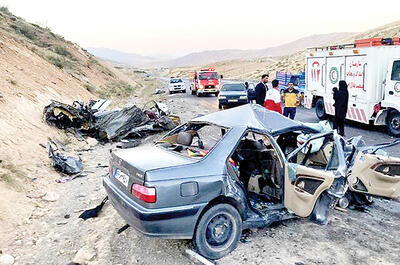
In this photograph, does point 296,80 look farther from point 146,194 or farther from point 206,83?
point 146,194

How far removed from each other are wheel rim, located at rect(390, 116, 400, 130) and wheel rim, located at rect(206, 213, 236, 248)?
336 inches

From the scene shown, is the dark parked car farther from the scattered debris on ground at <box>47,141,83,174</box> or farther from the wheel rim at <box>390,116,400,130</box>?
the scattered debris on ground at <box>47,141,83,174</box>

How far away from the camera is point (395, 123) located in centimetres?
1079

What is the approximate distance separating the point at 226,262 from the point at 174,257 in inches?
23.6

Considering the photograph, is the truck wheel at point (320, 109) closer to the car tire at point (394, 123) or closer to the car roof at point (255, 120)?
the car tire at point (394, 123)

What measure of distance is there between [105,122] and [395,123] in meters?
8.93

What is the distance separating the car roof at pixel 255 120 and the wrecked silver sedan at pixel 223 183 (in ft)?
0.04

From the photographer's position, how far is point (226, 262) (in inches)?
161

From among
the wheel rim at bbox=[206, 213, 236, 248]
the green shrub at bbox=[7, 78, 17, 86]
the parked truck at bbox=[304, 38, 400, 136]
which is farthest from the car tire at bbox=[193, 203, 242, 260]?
the green shrub at bbox=[7, 78, 17, 86]

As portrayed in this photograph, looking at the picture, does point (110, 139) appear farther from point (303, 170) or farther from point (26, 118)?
point (303, 170)

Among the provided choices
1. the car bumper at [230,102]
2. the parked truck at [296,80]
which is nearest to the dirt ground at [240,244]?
the car bumper at [230,102]

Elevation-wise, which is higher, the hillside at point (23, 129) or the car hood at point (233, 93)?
the hillside at point (23, 129)

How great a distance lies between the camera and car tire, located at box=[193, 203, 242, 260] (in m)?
4.01

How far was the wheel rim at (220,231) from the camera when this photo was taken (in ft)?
13.5
